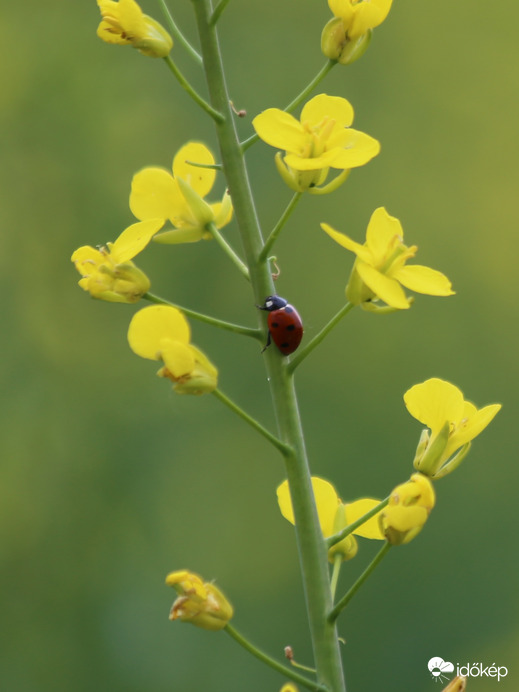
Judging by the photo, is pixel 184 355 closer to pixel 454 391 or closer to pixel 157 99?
pixel 454 391

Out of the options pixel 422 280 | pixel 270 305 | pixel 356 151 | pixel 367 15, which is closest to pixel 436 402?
pixel 422 280

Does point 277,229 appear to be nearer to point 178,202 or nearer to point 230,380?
point 178,202

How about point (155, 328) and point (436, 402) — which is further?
point (436, 402)

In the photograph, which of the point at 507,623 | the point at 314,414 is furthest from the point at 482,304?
the point at 507,623

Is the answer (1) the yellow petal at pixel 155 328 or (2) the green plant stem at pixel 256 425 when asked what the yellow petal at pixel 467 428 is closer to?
(2) the green plant stem at pixel 256 425

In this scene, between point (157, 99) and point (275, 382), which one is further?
point (157, 99)

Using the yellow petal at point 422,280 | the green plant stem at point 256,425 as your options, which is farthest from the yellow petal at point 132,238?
the yellow petal at point 422,280

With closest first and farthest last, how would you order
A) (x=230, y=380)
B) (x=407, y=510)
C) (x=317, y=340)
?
(x=407, y=510) → (x=317, y=340) → (x=230, y=380)

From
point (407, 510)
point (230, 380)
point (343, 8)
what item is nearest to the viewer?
point (407, 510)
